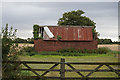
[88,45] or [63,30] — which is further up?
[63,30]

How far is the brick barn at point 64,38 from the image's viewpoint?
2764 centimetres

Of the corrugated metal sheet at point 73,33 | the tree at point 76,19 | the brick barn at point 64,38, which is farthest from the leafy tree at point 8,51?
the tree at point 76,19

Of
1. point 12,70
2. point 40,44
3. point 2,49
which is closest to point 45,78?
point 12,70

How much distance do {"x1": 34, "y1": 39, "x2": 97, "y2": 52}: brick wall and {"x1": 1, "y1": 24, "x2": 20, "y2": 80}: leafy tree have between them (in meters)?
20.0

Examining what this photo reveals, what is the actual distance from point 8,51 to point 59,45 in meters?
20.6

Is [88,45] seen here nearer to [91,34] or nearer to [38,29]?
[91,34]

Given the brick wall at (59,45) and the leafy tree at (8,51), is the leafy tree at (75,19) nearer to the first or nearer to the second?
the brick wall at (59,45)

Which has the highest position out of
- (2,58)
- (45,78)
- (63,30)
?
(63,30)

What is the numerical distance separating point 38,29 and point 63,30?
3614 millimetres

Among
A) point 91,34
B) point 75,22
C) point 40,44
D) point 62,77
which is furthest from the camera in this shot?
point 75,22

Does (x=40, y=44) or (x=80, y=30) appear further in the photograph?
(x=80, y=30)

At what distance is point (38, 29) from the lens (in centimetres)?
2945

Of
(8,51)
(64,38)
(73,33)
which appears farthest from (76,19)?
(8,51)

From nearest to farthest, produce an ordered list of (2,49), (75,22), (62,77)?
1. (2,49)
2. (62,77)
3. (75,22)
